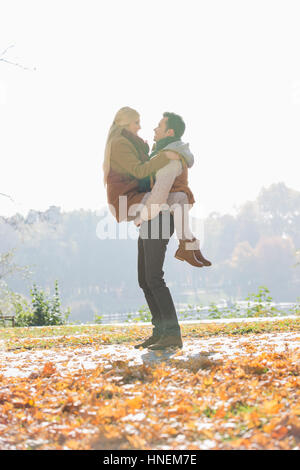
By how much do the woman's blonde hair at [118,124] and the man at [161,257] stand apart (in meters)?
0.35

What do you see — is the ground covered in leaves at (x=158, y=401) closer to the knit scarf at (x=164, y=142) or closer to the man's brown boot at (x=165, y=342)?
the man's brown boot at (x=165, y=342)

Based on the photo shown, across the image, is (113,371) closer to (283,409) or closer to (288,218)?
(283,409)

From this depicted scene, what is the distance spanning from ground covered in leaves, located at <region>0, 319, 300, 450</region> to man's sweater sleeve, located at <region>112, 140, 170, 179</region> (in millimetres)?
1774

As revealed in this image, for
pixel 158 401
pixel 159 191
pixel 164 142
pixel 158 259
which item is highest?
pixel 164 142

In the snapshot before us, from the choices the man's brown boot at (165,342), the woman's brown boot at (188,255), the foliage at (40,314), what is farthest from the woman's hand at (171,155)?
the foliage at (40,314)

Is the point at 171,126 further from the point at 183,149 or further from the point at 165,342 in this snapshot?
the point at 165,342

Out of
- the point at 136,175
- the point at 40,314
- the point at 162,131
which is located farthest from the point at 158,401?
the point at 40,314

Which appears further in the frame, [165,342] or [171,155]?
[165,342]

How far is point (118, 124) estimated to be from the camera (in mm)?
5105

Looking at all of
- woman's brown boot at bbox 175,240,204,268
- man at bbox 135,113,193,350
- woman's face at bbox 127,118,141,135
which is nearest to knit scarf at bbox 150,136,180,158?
man at bbox 135,113,193,350

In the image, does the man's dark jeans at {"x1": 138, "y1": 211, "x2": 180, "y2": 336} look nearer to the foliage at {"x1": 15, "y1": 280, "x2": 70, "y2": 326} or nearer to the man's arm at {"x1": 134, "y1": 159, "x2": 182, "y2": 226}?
the man's arm at {"x1": 134, "y1": 159, "x2": 182, "y2": 226}

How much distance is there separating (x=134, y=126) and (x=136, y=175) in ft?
1.87

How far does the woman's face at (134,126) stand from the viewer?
5.11 metres

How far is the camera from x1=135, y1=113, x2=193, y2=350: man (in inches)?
199
